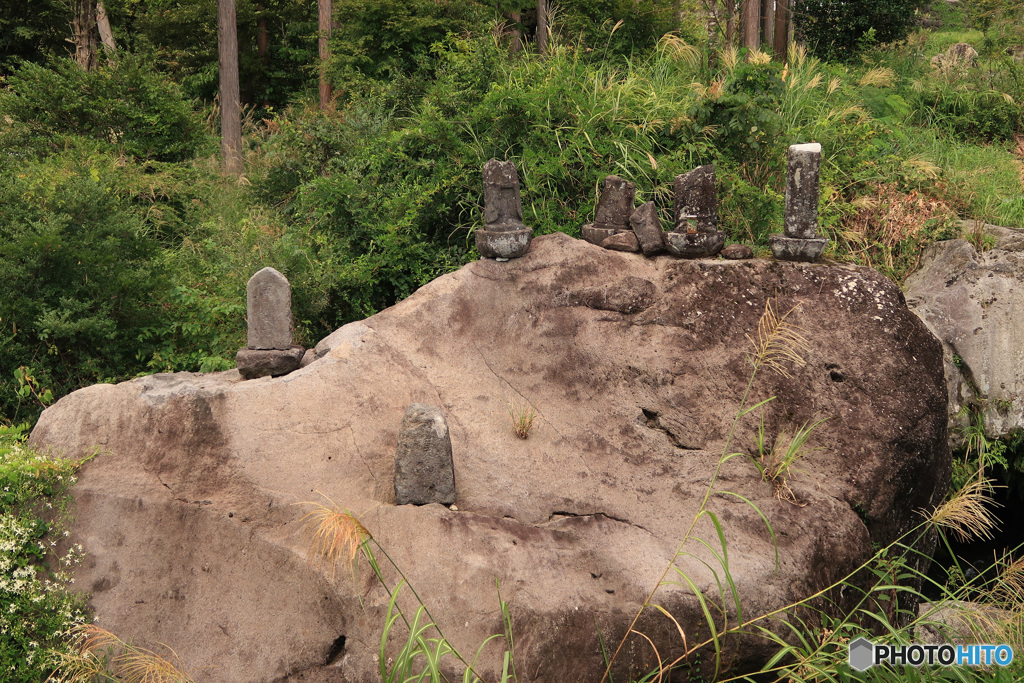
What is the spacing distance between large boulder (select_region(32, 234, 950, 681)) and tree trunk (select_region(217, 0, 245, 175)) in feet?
27.2

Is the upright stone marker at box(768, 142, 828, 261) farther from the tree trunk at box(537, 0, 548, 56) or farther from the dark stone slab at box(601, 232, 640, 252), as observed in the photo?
the tree trunk at box(537, 0, 548, 56)

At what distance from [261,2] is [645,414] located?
1491 cm

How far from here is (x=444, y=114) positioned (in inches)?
337

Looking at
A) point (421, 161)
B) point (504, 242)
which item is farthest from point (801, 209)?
point (421, 161)

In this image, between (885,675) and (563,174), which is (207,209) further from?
(885,675)

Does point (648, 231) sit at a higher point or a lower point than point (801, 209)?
lower

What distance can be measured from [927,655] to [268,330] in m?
4.54

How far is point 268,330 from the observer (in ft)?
17.9

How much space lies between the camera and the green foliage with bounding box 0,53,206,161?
427 inches

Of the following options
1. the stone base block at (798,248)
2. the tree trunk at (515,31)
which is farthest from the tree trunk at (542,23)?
the stone base block at (798,248)

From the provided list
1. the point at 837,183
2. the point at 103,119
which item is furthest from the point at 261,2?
the point at 837,183

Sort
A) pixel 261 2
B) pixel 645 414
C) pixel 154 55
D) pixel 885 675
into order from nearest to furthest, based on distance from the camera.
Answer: pixel 885 675
pixel 645 414
pixel 154 55
pixel 261 2

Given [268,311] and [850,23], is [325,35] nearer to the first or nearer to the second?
[850,23]

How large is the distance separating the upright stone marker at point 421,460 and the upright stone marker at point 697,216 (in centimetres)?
271
